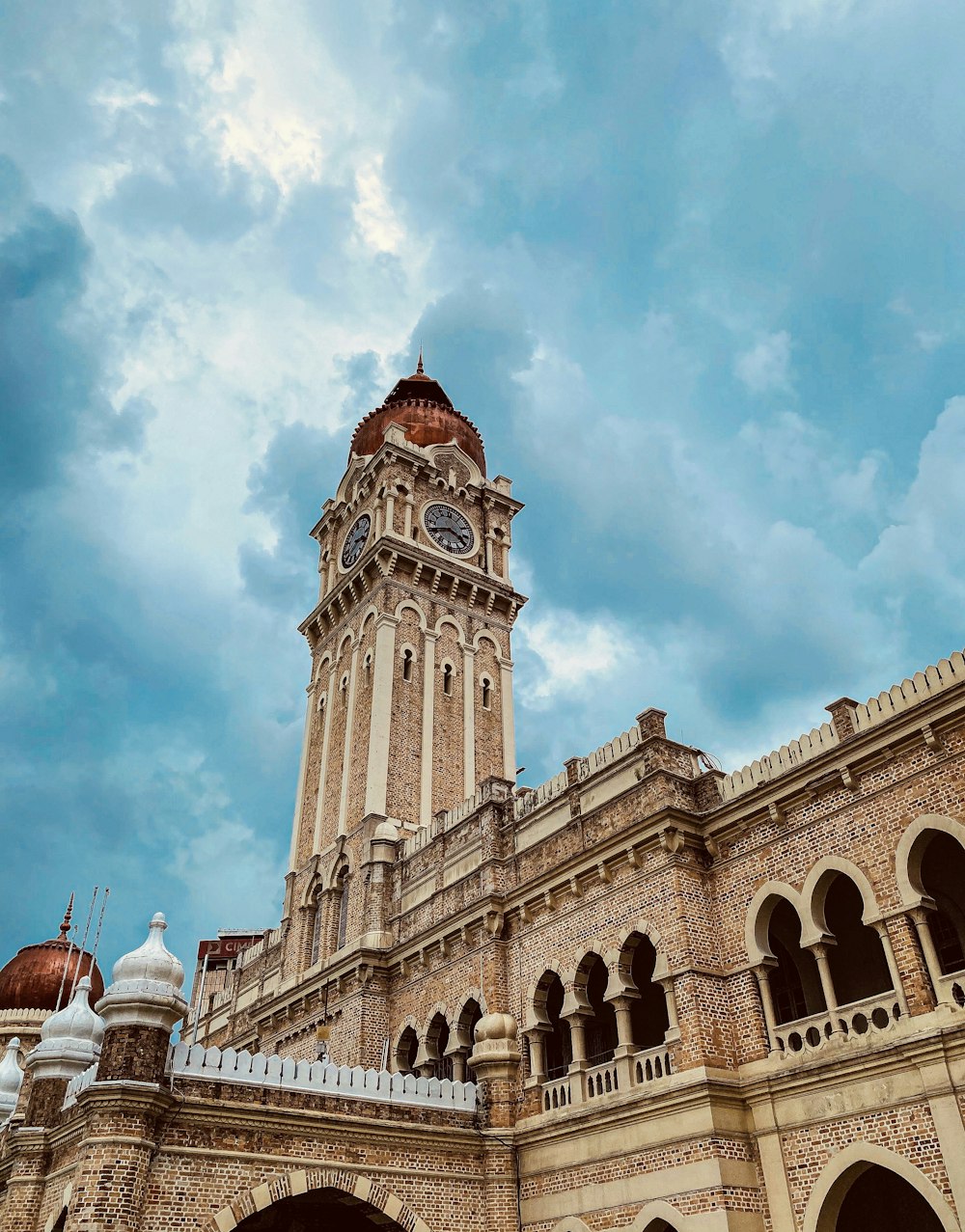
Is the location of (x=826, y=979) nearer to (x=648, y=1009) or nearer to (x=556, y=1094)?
(x=556, y=1094)

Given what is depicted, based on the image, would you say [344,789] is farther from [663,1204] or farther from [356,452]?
[663,1204]

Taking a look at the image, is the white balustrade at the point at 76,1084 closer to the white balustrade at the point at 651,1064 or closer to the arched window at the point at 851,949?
the white balustrade at the point at 651,1064

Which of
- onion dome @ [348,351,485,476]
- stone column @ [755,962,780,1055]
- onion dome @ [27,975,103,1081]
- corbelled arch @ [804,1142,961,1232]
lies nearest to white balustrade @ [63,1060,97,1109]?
onion dome @ [27,975,103,1081]

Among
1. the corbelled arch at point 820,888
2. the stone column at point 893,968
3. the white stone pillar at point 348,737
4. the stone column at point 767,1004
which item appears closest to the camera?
the stone column at point 893,968

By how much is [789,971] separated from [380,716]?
55.8ft

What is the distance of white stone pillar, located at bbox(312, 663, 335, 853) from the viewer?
35.2 m

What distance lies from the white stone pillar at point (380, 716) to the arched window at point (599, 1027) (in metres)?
10.4

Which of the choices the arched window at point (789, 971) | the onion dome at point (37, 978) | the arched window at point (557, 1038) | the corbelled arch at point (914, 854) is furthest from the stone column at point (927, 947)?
the onion dome at point (37, 978)

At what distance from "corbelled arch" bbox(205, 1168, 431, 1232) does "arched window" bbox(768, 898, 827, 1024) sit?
7838 mm

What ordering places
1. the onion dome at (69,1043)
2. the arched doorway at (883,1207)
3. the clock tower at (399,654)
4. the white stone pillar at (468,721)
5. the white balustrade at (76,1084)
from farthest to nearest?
the white stone pillar at (468,721) → the clock tower at (399,654) → the onion dome at (69,1043) → the arched doorway at (883,1207) → the white balustrade at (76,1084)

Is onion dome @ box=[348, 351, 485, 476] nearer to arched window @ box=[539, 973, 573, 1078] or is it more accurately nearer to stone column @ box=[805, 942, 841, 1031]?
arched window @ box=[539, 973, 573, 1078]

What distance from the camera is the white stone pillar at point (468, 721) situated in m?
35.1

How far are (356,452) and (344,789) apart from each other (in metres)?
15.8

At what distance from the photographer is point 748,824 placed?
772 inches
